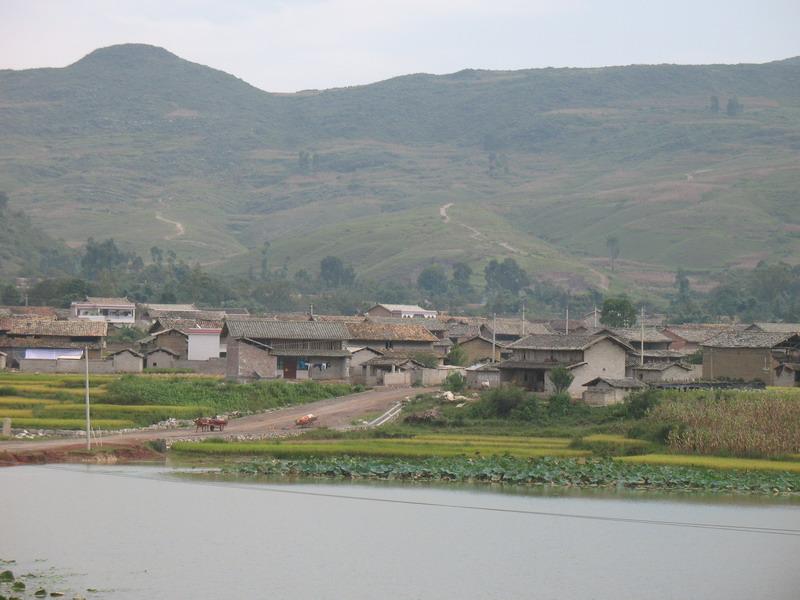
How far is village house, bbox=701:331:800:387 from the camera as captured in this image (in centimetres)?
7231

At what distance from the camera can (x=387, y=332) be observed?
282 ft

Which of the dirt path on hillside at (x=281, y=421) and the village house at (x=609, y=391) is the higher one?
the village house at (x=609, y=391)

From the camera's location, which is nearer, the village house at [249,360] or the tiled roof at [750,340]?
the tiled roof at [750,340]

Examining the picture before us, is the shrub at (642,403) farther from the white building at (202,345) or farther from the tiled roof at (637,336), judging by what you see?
the white building at (202,345)

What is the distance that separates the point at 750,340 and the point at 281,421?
96.5 feet

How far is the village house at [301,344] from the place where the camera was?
2992 inches

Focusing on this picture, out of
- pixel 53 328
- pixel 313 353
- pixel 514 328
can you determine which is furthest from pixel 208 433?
pixel 514 328

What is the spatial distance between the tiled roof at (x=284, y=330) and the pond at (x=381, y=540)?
104 ft

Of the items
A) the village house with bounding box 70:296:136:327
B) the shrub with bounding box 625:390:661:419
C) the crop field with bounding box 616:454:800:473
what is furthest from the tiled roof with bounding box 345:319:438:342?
the village house with bounding box 70:296:136:327

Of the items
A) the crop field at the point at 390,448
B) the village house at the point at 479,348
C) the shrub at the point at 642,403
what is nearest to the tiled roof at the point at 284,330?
the village house at the point at 479,348

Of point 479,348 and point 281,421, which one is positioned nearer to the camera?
point 281,421

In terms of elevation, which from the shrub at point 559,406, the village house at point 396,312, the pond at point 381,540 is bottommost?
the pond at point 381,540

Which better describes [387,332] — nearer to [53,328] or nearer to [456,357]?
[456,357]

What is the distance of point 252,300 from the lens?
6663 inches
